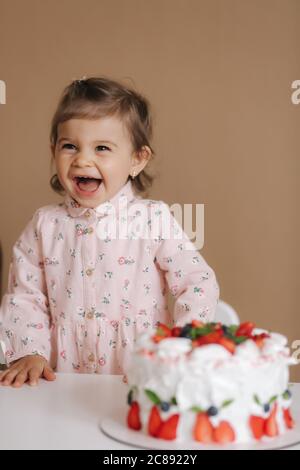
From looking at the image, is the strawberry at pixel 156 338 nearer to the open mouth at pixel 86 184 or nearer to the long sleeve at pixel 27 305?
the long sleeve at pixel 27 305

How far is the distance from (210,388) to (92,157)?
33.6 inches

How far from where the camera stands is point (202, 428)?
0.93 m

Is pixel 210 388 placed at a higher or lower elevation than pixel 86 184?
lower

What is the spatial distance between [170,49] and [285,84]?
394 millimetres

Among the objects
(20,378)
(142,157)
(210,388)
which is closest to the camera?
(210,388)

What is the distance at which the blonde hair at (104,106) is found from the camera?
1665 mm

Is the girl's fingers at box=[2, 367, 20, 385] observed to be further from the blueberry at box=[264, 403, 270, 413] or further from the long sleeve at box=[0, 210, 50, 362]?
the blueberry at box=[264, 403, 270, 413]

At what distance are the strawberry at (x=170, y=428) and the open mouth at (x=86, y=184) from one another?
841 mm

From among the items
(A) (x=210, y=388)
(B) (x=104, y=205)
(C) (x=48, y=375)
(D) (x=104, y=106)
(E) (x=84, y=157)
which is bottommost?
(C) (x=48, y=375)

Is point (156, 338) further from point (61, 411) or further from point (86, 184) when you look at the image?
point (86, 184)

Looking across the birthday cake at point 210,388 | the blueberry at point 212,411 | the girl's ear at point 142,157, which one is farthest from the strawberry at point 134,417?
the girl's ear at point 142,157

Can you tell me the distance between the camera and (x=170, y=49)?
2.33 m

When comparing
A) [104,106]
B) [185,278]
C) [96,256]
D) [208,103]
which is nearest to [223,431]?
[185,278]

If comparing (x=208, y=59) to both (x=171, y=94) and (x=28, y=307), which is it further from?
(x=28, y=307)
